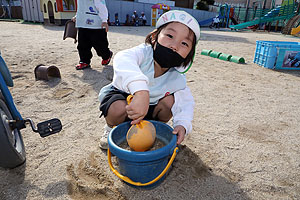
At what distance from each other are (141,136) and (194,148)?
25.4 inches

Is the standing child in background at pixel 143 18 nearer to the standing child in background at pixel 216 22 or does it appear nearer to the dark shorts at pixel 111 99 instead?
the standing child in background at pixel 216 22

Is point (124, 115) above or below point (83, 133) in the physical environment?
above

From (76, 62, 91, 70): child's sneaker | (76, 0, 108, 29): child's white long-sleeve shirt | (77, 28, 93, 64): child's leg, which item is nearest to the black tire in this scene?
(76, 62, 91, 70): child's sneaker

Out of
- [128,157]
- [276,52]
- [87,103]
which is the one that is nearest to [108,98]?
[128,157]

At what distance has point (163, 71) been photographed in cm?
166

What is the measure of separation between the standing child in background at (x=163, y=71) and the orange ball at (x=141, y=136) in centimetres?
6

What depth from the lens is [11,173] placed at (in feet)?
4.53

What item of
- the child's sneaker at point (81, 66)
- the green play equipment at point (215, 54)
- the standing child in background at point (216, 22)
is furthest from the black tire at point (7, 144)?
the standing child in background at point (216, 22)

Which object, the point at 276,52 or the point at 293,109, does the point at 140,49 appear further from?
the point at 276,52

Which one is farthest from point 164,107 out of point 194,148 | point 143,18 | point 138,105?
point 143,18

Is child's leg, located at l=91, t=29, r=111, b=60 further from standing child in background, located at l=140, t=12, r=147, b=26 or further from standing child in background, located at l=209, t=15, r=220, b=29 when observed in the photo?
standing child in background, located at l=209, t=15, r=220, b=29

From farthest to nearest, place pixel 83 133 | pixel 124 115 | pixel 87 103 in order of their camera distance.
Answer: pixel 87 103, pixel 83 133, pixel 124 115

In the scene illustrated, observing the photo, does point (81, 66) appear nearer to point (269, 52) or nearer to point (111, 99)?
point (111, 99)

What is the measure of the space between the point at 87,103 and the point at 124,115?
101 cm
